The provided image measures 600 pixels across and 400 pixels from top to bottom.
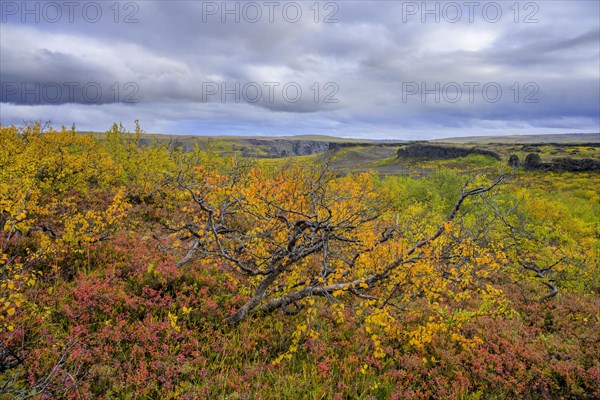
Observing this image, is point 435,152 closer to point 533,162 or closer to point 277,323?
point 533,162

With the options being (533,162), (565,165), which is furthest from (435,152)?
(565,165)

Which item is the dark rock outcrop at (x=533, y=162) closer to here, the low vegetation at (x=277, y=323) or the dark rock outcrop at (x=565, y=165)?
the dark rock outcrop at (x=565, y=165)

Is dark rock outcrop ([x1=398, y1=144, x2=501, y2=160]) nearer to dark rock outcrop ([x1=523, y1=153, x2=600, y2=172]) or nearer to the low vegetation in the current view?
dark rock outcrop ([x1=523, y1=153, x2=600, y2=172])

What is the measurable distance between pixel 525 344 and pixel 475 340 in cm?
220

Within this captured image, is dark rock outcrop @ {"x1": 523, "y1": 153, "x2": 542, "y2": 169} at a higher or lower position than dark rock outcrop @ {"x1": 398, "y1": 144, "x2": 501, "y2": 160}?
lower

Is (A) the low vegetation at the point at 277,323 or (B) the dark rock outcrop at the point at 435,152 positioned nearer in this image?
(A) the low vegetation at the point at 277,323

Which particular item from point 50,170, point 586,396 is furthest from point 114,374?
point 50,170

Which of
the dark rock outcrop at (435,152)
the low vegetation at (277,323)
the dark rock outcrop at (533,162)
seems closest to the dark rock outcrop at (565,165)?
the dark rock outcrop at (533,162)

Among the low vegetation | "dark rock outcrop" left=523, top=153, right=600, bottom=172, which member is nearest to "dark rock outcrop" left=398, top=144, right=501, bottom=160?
"dark rock outcrop" left=523, top=153, right=600, bottom=172

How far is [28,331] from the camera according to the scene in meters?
8.27

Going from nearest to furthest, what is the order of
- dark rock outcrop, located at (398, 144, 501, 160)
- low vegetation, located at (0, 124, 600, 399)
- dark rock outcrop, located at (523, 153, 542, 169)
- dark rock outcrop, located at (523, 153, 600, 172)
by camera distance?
1. low vegetation, located at (0, 124, 600, 399)
2. dark rock outcrop, located at (523, 153, 600, 172)
3. dark rock outcrop, located at (523, 153, 542, 169)
4. dark rock outcrop, located at (398, 144, 501, 160)

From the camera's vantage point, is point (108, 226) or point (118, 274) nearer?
point (118, 274)

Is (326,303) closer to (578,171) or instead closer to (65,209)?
(65,209)

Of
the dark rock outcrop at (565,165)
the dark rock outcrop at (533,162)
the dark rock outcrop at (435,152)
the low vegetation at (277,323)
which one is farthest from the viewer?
the dark rock outcrop at (435,152)
